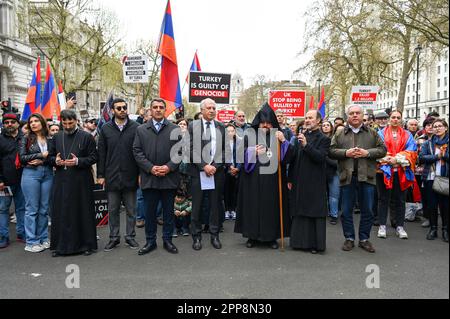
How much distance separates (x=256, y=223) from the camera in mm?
6121

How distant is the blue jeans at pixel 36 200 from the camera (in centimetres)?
598

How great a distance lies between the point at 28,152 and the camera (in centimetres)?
597

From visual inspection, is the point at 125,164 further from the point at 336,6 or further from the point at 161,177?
the point at 336,6

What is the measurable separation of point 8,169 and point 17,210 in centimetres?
84

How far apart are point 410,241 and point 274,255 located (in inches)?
94.7

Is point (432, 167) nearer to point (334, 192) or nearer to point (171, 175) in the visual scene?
point (334, 192)

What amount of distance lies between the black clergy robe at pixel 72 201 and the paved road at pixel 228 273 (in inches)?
9.6

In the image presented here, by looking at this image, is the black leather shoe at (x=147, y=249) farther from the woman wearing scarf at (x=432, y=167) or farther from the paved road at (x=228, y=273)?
the woman wearing scarf at (x=432, y=167)

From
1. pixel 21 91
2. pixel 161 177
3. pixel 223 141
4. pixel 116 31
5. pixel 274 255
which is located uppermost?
pixel 116 31

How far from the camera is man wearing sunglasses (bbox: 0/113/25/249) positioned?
620 cm

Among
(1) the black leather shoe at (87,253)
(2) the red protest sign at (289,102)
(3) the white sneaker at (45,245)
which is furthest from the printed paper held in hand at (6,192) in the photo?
(2) the red protest sign at (289,102)

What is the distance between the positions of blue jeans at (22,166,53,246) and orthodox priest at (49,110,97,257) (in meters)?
0.35

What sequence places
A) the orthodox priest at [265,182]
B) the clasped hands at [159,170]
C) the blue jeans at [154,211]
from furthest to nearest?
the orthodox priest at [265,182] < the blue jeans at [154,211] < the clasped hands at [159,170]
